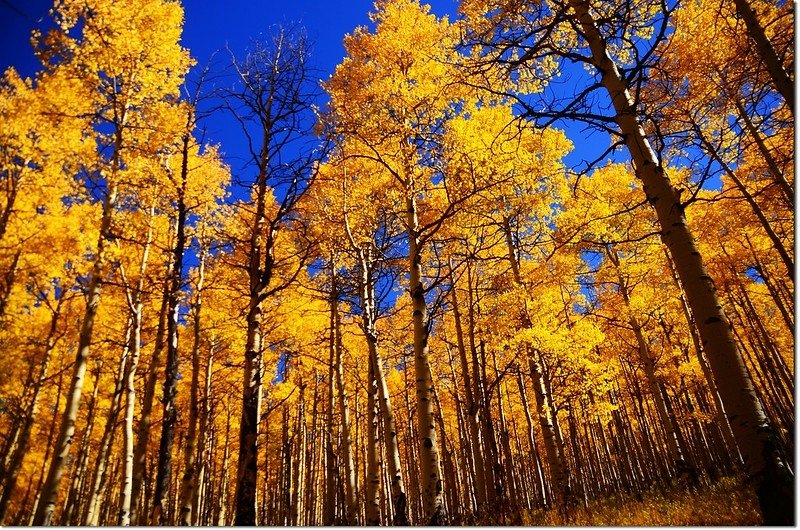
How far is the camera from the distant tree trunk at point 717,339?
2.10m

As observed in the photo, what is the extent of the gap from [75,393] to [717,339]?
25.9ft

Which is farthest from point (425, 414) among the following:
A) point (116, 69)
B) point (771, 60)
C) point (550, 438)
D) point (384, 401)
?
point (116, 69)

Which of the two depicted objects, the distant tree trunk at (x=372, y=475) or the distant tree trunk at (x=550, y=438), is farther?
the distant tree trunk at (x=550, y=438)

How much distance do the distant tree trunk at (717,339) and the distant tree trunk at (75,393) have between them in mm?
7435

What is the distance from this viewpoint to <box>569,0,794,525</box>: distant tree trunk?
2104mm

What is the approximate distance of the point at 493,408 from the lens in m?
20.2

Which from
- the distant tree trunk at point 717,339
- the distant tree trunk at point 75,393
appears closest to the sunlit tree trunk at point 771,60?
the distant tree trunk at point 717,339

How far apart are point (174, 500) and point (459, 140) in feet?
69.0

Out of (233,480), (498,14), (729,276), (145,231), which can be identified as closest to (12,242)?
(145,231)

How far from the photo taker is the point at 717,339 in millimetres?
2416

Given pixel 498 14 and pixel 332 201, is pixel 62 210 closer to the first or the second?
pixel 332 201

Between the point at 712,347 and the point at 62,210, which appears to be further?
the point at 62,210

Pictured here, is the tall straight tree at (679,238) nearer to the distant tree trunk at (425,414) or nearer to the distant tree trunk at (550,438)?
the distant tree trunk at (425,414)

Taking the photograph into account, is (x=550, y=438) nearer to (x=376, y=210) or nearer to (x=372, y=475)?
(x=372, y=475)
